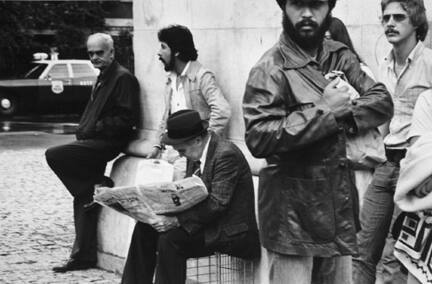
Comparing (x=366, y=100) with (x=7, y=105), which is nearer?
(x=366, y=100)

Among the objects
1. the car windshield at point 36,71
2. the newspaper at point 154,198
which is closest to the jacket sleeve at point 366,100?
the newspaper at point 154,198

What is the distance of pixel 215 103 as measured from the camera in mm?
7391

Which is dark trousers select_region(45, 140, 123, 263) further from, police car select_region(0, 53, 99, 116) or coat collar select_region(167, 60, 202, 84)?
police car select_region(0, 53, 99, 116)

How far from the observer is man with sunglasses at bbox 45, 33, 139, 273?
8641 mm

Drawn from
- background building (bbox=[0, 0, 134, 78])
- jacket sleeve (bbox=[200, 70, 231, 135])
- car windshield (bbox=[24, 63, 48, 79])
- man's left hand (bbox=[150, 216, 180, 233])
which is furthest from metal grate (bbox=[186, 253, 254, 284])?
background building (bbox=[0, 0, 134, 78])

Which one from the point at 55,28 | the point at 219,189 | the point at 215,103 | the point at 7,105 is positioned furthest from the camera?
the point at 55,28

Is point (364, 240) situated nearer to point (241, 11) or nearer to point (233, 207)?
point (233, 207)

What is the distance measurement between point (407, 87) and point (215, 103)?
1835 mm

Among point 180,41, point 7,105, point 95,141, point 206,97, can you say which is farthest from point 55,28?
point 206,97

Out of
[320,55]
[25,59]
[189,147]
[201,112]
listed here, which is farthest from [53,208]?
[25,59]

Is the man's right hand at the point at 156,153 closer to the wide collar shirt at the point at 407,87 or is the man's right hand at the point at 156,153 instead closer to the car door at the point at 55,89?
the wide collar shirt at the point at 407,87

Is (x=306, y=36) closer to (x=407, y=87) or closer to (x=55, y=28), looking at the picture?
(x=407, y=87)

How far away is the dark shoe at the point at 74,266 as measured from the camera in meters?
8.58

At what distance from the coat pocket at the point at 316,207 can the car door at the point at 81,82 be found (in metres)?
25.4
